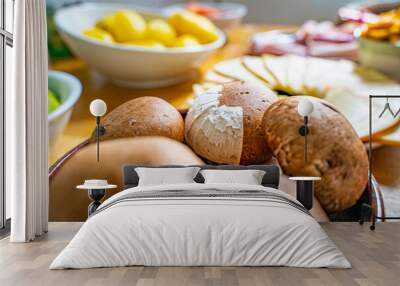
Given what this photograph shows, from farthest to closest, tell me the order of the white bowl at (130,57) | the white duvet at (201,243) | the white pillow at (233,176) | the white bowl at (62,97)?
1. the white bowl at (130,57)
2. the white bowl at (62,97)
3. the white pillow at (233,176)
4. the white duvet at (201,243)

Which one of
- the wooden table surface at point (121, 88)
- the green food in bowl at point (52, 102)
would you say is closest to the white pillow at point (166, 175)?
the wooden table surface at point (121, 88)

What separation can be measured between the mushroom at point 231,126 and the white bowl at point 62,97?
0.89 metres

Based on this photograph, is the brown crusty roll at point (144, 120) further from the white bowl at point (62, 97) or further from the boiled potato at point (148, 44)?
the boiled potato at point (148, 44)

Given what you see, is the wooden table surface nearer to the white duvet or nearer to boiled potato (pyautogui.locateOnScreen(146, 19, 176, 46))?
boiled potato (pyautogui.locateOnScreen(146, 19, 176, 46))

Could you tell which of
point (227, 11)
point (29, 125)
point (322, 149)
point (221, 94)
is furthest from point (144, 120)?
point (322, 149)

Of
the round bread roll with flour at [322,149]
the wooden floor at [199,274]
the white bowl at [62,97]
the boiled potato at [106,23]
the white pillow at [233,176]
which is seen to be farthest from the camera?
the boiled potato at [106,23]

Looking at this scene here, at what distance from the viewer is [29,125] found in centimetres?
446

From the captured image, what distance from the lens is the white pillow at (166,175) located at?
15.6 ft

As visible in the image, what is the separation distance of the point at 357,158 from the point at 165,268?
208cm

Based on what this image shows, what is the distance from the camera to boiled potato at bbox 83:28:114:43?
522 centimetres

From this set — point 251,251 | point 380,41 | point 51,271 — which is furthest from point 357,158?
point 51,271

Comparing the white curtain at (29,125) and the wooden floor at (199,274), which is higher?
the white curtain at (29,125)

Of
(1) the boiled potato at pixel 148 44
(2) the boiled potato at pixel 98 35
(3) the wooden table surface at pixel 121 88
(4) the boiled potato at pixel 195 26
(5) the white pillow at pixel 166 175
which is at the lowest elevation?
(5) the white pillow at pixel 166 175

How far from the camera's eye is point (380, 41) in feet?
16.8
